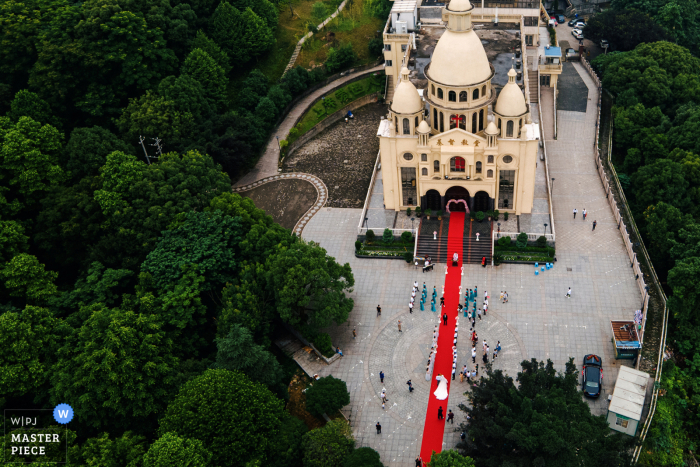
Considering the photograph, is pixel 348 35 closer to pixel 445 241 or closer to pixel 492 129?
pixel 492 129

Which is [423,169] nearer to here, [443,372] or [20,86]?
[443,372]

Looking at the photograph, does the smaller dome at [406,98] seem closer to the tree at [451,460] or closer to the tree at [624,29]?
the tree at [451,460]

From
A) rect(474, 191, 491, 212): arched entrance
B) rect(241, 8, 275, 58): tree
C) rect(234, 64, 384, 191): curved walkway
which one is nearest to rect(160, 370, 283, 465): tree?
rect(474, 191, 491, 212): arched entrance

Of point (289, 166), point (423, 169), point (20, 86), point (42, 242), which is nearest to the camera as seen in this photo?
point (42, 242)

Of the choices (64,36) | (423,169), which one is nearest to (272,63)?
(64,36)

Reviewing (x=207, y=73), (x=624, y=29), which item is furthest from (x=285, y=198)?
(x=624, y=29)

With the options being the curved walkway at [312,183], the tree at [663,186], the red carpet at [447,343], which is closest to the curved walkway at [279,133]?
the curved walkway at [312,183]
